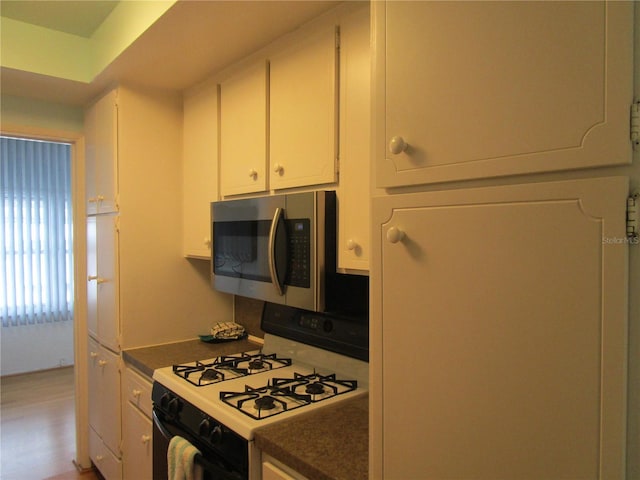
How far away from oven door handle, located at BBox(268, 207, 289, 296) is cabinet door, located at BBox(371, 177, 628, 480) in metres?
0.76

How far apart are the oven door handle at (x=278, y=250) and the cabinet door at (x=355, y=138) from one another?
0.89 ft

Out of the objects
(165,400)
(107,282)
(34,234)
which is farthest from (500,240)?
(34,234)

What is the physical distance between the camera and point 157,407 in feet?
6.13

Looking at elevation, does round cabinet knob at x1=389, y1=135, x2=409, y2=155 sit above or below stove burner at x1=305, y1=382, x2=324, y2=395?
above

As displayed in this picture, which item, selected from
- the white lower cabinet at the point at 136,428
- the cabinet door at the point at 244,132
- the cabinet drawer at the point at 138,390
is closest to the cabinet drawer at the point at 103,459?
the white lower cabinet at the point at 136,428

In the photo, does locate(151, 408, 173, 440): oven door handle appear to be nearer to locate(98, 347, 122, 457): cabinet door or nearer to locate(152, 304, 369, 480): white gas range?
locate(152, 304, 369, 480): white gas range

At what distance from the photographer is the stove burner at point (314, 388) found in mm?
1609

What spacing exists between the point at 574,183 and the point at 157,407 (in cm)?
180

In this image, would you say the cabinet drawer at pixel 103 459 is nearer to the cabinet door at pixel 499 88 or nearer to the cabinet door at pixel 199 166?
the cabinet door at pixel 199 166

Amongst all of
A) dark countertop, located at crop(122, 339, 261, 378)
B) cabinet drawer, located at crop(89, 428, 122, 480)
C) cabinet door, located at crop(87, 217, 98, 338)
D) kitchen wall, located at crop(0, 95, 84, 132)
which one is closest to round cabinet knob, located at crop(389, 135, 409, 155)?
dark countertop, located at crop(122, 339, 261, 378)

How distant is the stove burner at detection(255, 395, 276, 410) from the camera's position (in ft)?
4.76

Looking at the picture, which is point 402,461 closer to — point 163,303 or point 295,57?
point 295,57

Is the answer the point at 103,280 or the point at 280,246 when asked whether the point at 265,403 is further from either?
the point at 103,280

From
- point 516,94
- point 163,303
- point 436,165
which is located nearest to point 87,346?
point 163,303
